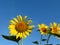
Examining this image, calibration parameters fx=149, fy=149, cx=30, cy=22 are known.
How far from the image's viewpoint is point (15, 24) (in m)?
0.97

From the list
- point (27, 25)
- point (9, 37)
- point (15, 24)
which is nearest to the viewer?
point (9, 37)

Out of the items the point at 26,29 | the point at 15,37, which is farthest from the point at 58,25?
the point at 15,37

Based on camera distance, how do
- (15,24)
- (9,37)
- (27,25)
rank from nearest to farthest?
1. (9,37)
2. (27,25)
3. (15,24)

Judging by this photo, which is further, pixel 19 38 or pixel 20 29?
pixel 20 29

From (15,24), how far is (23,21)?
0.38 feet

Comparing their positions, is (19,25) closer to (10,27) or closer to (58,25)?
(10,27)

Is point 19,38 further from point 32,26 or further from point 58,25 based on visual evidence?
point 58,25

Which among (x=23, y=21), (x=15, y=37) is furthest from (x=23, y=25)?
(x=15, y=37)

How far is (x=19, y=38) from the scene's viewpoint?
32.3 inches

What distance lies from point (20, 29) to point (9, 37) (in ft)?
0.64

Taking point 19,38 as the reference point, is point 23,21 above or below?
above

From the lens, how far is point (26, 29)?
91 centimetres

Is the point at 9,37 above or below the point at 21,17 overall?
below

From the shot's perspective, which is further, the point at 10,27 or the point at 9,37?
the point at 10,27
